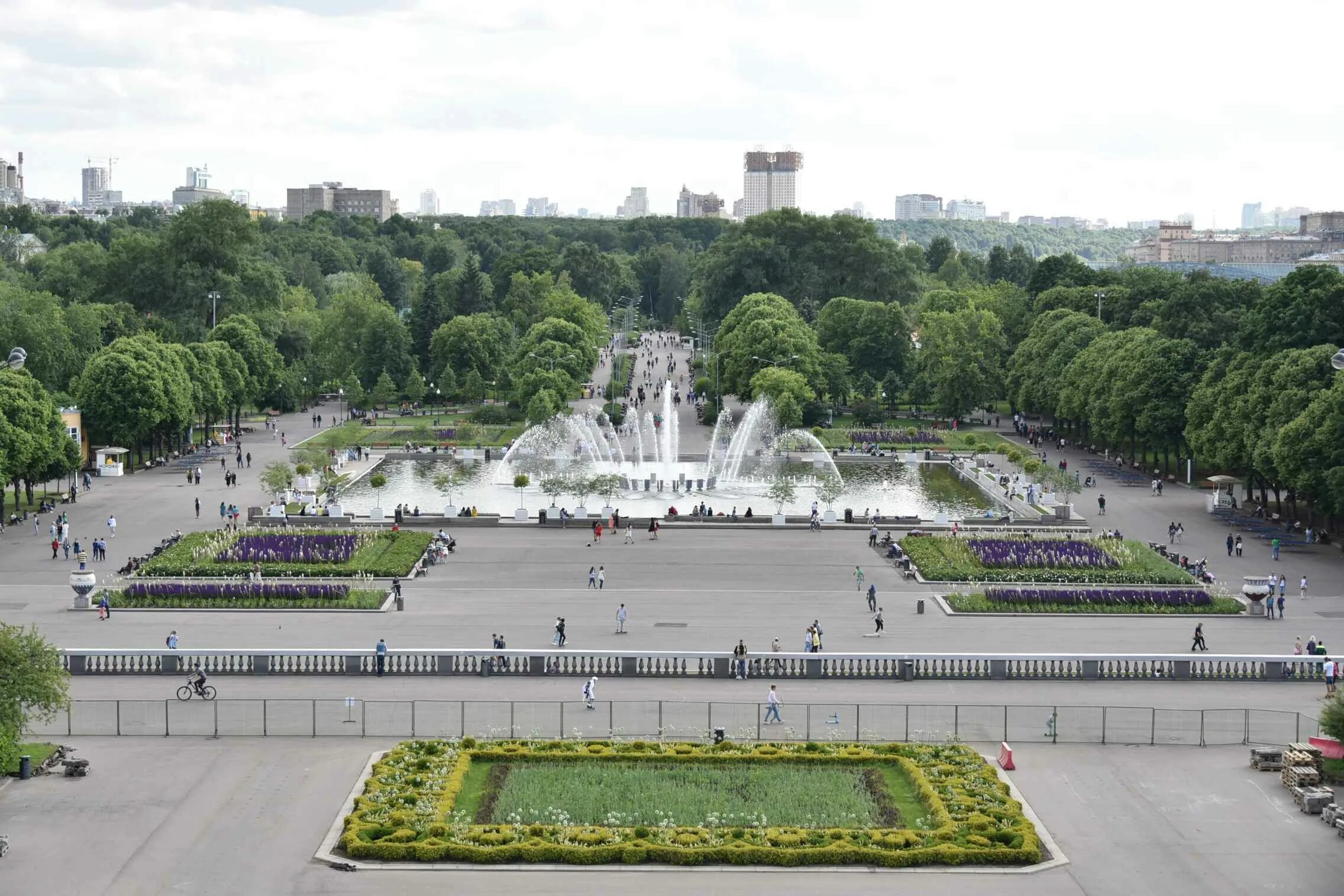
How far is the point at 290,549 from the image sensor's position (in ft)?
188

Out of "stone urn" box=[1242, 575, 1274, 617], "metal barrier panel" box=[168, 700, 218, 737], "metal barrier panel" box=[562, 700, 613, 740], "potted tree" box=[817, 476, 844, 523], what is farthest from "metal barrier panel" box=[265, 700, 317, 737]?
"potted tree" box=[817, 476, 844, 523]

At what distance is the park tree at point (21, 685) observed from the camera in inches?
1254

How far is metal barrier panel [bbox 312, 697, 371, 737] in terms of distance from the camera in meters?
36.0

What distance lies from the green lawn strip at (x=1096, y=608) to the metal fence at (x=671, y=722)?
12.3 metres

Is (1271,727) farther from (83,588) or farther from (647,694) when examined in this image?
(83,588)

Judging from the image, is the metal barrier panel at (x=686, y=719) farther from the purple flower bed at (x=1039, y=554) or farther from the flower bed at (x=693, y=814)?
the purple flower bed at (x=1039, y=554)

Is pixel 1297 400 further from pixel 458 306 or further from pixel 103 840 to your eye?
pixel 458 306

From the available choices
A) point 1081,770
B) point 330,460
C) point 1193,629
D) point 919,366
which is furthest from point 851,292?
point 1081,770

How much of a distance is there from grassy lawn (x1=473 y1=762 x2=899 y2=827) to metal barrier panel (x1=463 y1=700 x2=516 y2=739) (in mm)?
2242

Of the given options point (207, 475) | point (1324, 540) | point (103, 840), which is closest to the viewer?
point (103, 840)

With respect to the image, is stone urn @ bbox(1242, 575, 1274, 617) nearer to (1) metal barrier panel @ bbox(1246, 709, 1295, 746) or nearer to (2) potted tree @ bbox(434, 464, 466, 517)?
(1) metal barrier panel @ bbox(1246, 709, 1295, 746)

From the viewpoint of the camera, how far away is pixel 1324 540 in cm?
6353

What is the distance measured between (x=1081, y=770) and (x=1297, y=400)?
1444 inches

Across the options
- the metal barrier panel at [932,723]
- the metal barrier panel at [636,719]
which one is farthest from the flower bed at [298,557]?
the metal barrier panel at [932,723]
